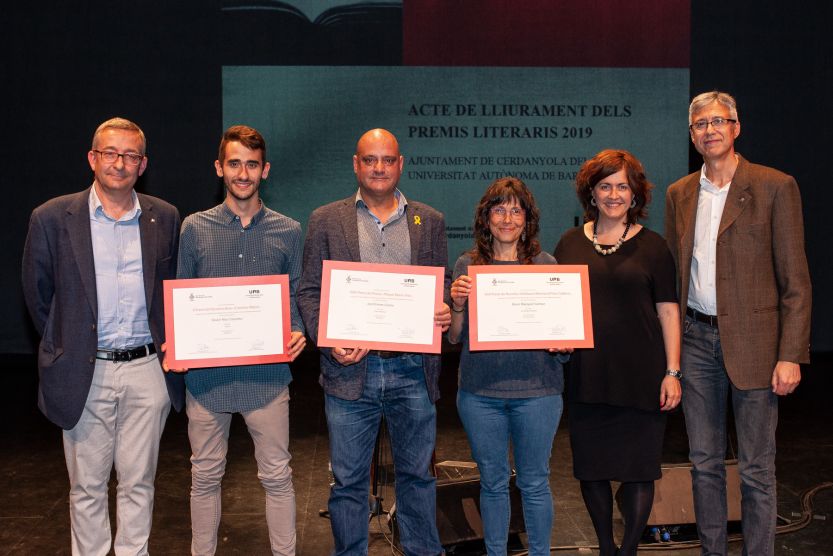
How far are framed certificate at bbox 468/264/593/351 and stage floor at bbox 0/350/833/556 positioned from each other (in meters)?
1.24

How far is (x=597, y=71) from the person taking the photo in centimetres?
730

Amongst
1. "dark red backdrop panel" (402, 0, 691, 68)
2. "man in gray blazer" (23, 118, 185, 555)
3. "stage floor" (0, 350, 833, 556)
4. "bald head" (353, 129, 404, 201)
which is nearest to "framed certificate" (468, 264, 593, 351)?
"bald head" (353, 129, 404, 201)

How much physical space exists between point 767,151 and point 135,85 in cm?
622

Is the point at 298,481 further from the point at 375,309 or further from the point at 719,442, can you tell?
the point at 719,442

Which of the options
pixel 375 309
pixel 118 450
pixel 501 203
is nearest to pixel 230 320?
pixel 375 309

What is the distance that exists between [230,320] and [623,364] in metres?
1.38

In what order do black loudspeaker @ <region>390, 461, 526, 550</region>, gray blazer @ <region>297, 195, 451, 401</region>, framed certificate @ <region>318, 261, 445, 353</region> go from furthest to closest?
black loudspeaker @ <region>390, 461, 526, 550</region> < gray blazer @ <region>297, 195, 451, 401</region> < framed certificate @ <region>318, 261, 445, 353</region>

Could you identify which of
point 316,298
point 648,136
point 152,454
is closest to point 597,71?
point 648,136

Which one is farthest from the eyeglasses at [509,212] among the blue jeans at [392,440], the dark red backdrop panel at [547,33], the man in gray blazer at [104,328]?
the dark red backdrop panel at [547,33]

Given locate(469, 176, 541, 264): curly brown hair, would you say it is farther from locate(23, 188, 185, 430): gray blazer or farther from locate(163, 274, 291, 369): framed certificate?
locate(23, 188, 185, 430): gray blazer

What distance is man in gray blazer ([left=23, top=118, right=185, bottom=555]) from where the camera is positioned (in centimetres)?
264

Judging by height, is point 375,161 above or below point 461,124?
below

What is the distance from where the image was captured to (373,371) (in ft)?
9.08

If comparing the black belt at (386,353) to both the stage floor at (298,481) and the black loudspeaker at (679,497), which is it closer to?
the stage floor at (298,481)
